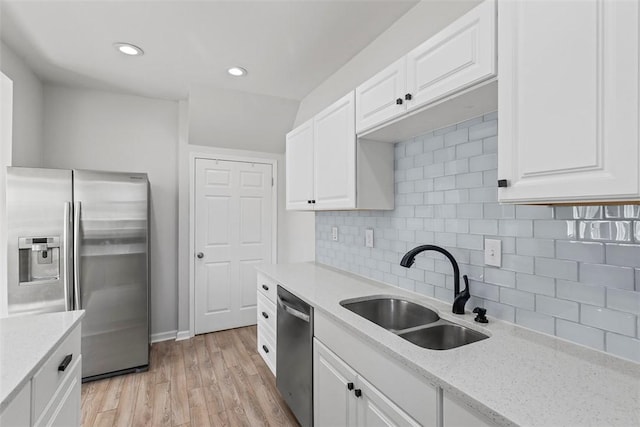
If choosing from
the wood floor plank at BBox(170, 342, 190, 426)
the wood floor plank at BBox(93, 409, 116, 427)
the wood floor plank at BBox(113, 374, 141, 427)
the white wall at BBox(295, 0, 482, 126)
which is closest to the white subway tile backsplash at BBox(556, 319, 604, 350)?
the white wall at BBox(295, 0, 482, 126)

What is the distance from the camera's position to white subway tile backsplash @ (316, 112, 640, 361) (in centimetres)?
101

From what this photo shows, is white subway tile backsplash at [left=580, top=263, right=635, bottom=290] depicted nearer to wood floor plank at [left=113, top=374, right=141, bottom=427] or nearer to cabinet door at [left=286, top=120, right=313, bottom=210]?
cabinet door at [left=286, top=120, right=313, bottom=210]

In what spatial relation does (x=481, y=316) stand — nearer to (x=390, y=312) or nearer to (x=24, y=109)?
(x=390, y=312)

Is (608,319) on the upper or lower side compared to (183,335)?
upper

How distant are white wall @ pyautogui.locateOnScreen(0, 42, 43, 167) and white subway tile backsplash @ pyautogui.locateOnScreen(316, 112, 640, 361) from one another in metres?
2.81

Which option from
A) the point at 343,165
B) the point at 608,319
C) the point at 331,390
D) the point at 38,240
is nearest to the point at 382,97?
the point at 343,165

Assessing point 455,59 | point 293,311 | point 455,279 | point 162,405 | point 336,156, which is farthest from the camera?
point 162,405

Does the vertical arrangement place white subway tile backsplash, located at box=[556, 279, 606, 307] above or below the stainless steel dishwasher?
above

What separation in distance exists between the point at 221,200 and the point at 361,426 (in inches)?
113

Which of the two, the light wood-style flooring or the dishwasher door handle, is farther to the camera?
the light wood-style flooring

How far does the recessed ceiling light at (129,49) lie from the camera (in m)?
2.21

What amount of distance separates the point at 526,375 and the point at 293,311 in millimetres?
1282

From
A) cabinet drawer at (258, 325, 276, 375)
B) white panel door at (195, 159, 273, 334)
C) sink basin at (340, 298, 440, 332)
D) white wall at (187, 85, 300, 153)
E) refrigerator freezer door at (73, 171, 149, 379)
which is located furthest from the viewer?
white panel door at (195, 159, 273, 334)

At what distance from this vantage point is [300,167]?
2537 millimetres
